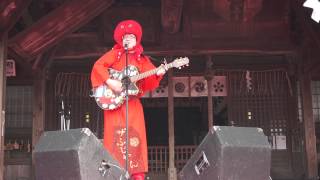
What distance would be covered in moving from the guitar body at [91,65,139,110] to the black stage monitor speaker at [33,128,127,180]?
3.68 feet

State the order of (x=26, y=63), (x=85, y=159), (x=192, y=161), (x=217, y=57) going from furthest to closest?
(x=217, y=57) < (x=26, y=63) < (x=192, y=161) < (x=85, y=159)

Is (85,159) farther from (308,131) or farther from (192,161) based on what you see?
(308,131)

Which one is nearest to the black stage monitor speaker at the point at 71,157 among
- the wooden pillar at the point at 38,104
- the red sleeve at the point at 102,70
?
the red sleeve at the point at 102,70

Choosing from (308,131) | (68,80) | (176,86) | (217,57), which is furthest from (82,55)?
(308,131)

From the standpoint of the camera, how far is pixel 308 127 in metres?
8.42

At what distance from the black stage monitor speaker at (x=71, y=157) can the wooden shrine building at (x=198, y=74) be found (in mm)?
3288

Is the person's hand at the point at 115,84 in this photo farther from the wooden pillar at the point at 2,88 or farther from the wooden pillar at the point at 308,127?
the wooden pillar at the point at 308,127

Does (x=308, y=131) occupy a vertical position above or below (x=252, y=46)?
below

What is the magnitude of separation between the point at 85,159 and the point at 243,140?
1360mm

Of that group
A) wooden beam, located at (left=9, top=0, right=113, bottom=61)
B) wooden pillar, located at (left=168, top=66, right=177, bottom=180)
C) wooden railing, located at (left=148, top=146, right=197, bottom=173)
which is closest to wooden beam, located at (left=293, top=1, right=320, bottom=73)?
wooden pillar, located at (left=168, top=66, right=177, bottom=180)

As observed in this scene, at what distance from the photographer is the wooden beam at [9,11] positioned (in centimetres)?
580

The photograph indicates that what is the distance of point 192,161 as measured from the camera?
4.51 meters

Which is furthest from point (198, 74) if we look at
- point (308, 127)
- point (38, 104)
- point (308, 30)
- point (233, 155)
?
point (233, 155)

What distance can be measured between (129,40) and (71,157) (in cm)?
196
